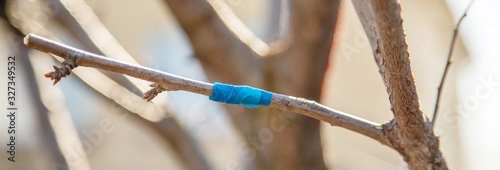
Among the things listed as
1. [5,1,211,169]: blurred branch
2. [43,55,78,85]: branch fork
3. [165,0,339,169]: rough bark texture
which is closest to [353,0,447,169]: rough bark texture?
[43,55,78,85]: branch fork

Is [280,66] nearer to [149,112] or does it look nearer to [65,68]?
[149,112]

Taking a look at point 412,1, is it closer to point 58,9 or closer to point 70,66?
point 58,9

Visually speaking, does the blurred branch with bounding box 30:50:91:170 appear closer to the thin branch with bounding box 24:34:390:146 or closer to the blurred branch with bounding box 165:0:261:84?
the blurred branch with bounding box 165:0:261:84

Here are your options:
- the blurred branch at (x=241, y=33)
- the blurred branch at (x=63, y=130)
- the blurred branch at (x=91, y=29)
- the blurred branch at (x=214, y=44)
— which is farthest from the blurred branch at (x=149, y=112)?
the blurred branch at (x=241, y=33)

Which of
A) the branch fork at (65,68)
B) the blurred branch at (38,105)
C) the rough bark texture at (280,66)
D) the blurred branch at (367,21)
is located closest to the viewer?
the branch fork at (65,68)

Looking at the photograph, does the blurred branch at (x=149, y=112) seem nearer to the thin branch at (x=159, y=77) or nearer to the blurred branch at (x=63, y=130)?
the blurred branch at (x=63, y=130)

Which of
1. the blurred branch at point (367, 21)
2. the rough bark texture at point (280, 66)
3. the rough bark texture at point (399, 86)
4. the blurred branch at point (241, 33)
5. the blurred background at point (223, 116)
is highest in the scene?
the blurred background at point (223, 116)
